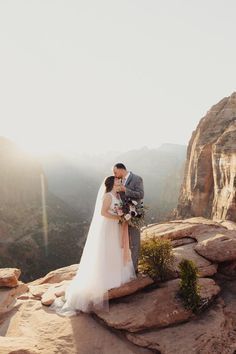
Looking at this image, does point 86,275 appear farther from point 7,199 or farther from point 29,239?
point 7,199

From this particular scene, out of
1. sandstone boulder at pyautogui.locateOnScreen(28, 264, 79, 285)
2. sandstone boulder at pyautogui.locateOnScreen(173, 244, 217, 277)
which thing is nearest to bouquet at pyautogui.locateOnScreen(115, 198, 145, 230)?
sandstone boulder at pyautogui.locateOnScreen(173, 244, 217, 277)

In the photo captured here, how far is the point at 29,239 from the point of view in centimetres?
8275

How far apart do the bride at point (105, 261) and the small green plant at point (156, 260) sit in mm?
614

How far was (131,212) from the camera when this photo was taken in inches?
349

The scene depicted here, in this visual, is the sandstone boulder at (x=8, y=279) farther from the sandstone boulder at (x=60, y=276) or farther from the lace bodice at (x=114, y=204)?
the lace bodice at (x=114, y=204)

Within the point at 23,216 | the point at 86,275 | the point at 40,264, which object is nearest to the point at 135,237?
the point at 86,275

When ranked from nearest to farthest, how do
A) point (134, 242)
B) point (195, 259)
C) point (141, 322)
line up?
point (141, 322)
point (134, 242)
point (195, 259)

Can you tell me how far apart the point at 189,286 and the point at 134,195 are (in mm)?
2640

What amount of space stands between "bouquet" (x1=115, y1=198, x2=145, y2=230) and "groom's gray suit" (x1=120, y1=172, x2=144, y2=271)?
0.15 metres

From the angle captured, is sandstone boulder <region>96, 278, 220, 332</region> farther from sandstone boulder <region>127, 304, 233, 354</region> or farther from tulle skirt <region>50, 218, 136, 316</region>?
tulle skirt <region>50, 218, 136, 316</region>

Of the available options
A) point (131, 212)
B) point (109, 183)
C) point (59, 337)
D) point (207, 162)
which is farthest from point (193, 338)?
point (207, 162)

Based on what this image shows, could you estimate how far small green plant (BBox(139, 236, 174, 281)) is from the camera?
383 inches

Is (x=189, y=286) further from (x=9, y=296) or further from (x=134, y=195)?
(x=9, y=296)

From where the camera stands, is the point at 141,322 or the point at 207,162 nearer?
the point at 141,322
